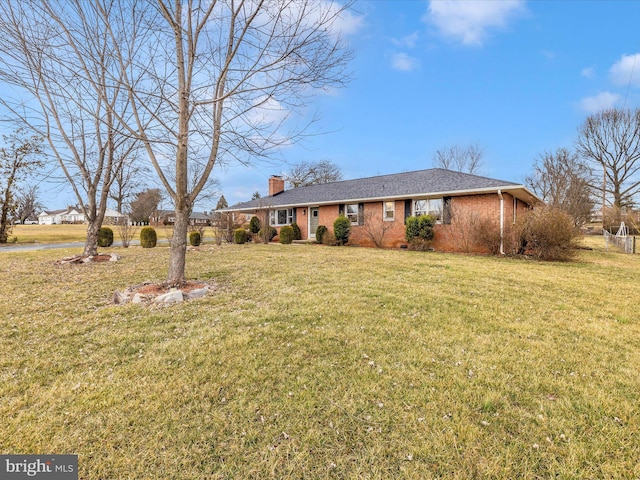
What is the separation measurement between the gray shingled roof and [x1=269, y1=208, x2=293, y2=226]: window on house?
2.23ft

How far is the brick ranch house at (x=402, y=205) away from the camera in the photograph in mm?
12531

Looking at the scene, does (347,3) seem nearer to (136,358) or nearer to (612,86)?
(136,358)

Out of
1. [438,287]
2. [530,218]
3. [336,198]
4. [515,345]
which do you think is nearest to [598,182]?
[530,218]

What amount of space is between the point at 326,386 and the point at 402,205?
1344 cm

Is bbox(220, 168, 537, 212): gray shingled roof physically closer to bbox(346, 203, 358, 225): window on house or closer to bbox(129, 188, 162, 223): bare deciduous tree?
bbox(346, 203, 358, 225): window on house

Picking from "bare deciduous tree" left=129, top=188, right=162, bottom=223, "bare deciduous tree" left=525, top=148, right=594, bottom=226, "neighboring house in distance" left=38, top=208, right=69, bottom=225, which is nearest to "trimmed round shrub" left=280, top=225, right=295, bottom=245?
"bare deciduous tree" left=525, top=148, right=594, bottom=226

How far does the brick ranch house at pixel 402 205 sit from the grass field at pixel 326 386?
7.93 metres

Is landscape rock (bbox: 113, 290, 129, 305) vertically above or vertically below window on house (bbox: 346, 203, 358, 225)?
below

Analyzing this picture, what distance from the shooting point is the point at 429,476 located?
67.6 inches

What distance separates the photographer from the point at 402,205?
1498 centimetres

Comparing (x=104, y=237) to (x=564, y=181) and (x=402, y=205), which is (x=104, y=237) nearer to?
(x=402, y=205)

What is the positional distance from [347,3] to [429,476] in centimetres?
580
